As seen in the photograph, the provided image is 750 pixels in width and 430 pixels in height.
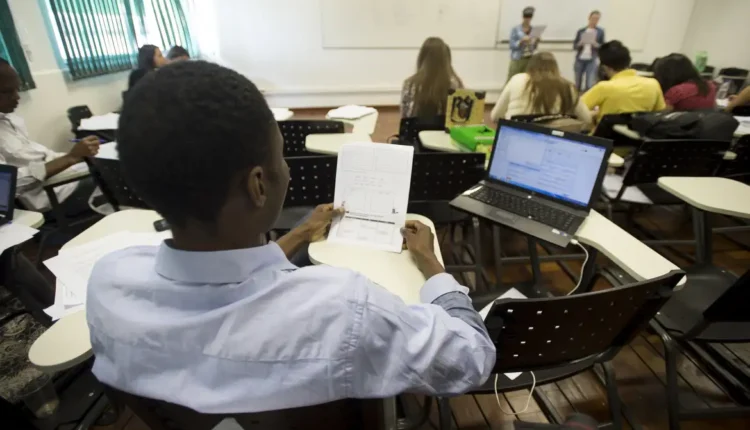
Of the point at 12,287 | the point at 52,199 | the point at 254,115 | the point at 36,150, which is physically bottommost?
the point at 12,287

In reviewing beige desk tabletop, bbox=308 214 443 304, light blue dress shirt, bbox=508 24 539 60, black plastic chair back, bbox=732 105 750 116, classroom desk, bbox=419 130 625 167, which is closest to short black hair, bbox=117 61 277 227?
beige desk tabletop, bbox=308 214 443 304

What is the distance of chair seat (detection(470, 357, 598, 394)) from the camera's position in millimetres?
1160

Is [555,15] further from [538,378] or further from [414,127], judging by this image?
[538,378]

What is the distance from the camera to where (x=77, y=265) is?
1157 mm

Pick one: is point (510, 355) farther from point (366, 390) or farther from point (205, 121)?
point (205, 121)

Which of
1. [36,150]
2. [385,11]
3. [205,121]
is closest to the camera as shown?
[205,121]

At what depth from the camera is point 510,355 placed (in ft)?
3.41

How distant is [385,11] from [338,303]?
632cm

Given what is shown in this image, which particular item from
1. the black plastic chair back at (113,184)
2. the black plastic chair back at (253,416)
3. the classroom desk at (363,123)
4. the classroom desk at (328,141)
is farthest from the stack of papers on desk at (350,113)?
the black plastic chair back at (253,416)

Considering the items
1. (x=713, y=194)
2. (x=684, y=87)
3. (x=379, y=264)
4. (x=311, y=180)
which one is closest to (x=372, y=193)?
→ (x=379, y=264)

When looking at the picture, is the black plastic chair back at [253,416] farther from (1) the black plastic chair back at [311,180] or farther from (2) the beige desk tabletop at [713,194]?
(2) the beige desk tabletop at [713,194]

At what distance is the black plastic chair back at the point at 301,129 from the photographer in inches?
99.0

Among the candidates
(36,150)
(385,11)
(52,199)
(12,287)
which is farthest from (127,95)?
(385,11)

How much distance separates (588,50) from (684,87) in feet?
12.0
